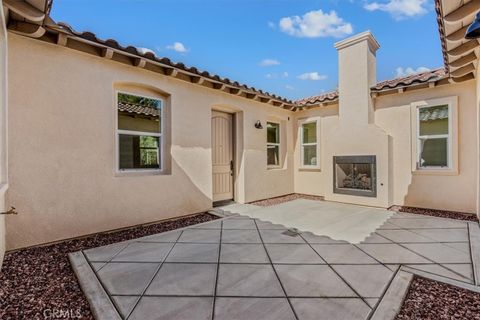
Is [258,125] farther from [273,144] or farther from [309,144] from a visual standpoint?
[309,144]

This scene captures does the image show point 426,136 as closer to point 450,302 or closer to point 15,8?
point 450,302

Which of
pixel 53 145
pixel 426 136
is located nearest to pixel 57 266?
pixel 53 145

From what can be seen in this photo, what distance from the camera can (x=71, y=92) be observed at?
4.18 metres

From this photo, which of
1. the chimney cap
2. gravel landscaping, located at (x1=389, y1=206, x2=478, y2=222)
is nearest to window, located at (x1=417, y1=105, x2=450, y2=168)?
gravel landscaping, located at (x1=389, y1=206, x2=478, y2=222)

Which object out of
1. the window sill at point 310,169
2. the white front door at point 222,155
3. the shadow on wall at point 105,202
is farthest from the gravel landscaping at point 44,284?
the window sill at point 310,169

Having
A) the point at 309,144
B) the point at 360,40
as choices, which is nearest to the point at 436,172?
the point at 309,144

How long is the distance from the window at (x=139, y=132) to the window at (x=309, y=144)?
5.67m

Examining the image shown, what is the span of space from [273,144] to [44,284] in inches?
287

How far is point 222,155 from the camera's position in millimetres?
7262

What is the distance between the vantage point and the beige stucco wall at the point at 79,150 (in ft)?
12.1

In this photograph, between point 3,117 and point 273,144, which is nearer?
point 3,117

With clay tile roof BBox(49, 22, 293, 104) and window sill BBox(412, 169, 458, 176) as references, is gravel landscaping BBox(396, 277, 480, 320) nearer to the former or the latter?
window sill BBox(412, 169, 458, 176)

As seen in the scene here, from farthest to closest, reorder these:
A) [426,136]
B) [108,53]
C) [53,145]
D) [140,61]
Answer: [426,136], [140,61], [108,53], [53,145]

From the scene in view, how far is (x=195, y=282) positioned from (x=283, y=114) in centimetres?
731
